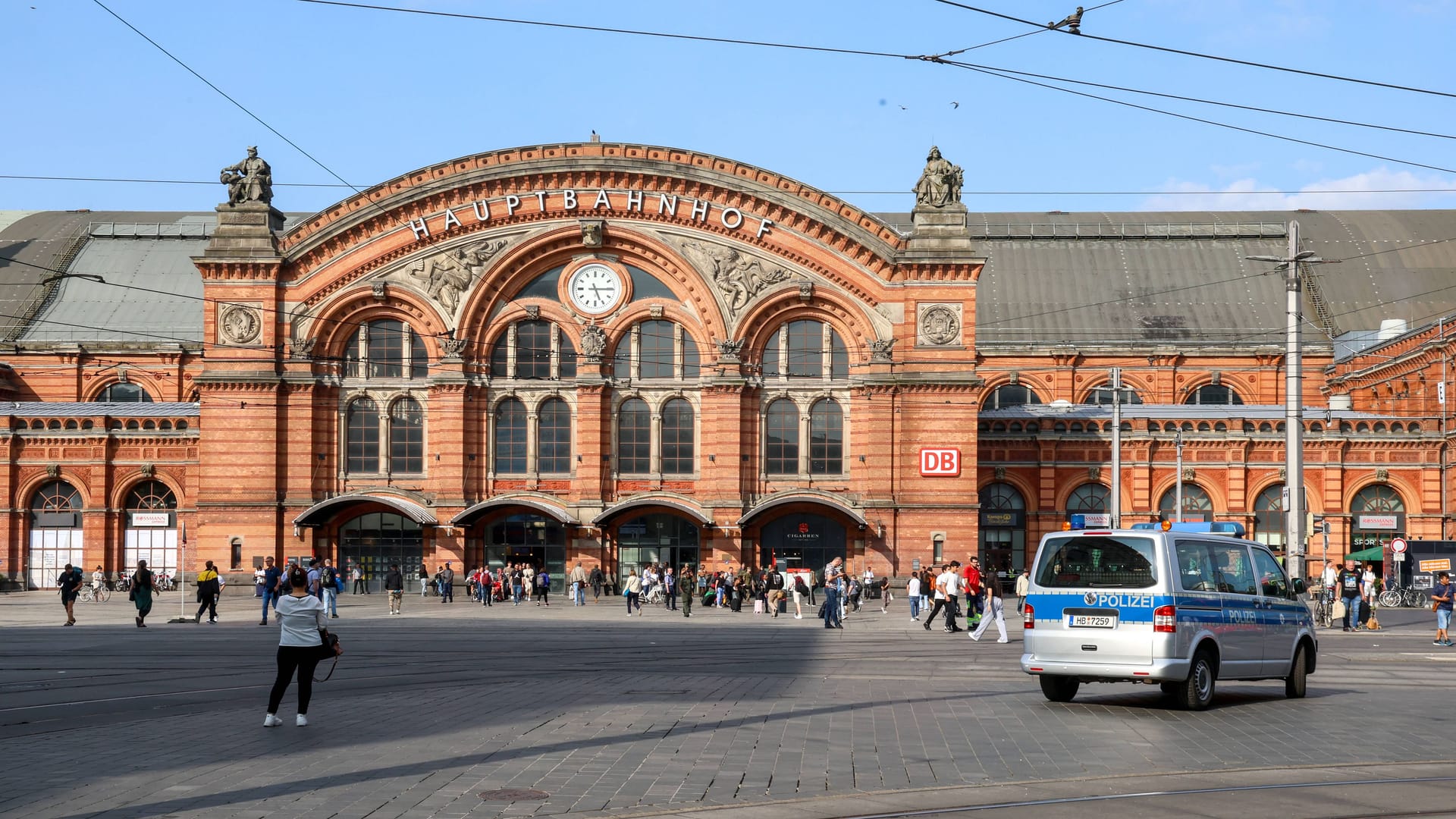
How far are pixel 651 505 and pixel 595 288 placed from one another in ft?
25.3

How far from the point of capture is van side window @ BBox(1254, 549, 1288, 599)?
1936 centimetres

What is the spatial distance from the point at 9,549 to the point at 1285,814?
5568 cm

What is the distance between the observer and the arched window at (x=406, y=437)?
178 ft

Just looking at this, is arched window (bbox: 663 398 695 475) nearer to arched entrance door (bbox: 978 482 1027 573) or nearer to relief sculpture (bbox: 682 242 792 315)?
relief sculpture (bbox: 682 242 792 315)

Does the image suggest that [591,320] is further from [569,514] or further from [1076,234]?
[1076,234]

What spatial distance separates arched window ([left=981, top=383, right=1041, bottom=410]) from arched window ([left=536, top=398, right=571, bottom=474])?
22.2 metres

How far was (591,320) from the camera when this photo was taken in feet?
176

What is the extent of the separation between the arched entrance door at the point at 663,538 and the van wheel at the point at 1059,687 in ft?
116

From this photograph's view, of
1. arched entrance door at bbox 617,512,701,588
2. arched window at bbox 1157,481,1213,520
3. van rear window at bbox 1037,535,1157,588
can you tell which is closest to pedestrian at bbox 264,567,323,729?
van rear window at bbox 1037,535,1157,588

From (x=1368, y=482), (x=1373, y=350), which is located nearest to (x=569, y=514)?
(x=1368, y=482)

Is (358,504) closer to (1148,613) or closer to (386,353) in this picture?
(386,353)

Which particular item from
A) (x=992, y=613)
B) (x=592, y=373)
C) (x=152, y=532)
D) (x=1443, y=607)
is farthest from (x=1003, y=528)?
(x=152, y=532)

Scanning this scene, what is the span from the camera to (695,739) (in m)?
15.0

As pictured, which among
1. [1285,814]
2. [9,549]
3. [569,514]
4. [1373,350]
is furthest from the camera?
[1373,350]
